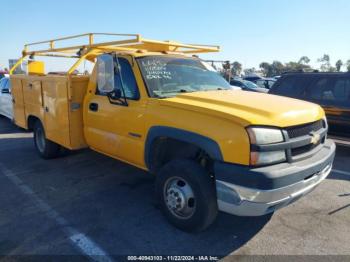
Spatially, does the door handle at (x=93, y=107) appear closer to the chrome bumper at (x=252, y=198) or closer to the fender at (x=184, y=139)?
the fender at (x=184, y=139)

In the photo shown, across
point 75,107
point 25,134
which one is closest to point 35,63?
point 25,134

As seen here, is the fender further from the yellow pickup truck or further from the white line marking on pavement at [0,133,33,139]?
the white line marking on pavement at [0,133,33,139]

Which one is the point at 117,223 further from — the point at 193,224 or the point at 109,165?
the point at 109,165

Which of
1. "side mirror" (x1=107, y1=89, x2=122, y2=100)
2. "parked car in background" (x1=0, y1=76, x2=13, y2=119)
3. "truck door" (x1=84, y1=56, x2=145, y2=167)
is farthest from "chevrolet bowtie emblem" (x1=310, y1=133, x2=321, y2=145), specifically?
"parked car in background" (x1=0, y1=76, x2=13, y2=119)

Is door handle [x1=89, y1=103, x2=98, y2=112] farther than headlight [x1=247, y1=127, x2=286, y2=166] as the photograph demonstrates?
Yes

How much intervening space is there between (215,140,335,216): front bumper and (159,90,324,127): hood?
0.44 meters

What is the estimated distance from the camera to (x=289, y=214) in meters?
3.99

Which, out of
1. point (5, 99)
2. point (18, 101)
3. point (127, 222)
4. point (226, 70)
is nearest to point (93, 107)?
point (127, 222)

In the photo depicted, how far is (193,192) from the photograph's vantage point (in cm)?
328

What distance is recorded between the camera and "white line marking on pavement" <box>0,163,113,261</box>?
3096 mm

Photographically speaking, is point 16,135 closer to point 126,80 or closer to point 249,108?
point 126,80

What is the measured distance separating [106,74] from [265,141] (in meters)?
2.36

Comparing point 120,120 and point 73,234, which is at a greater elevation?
point 120,120

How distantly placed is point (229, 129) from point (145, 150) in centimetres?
129
